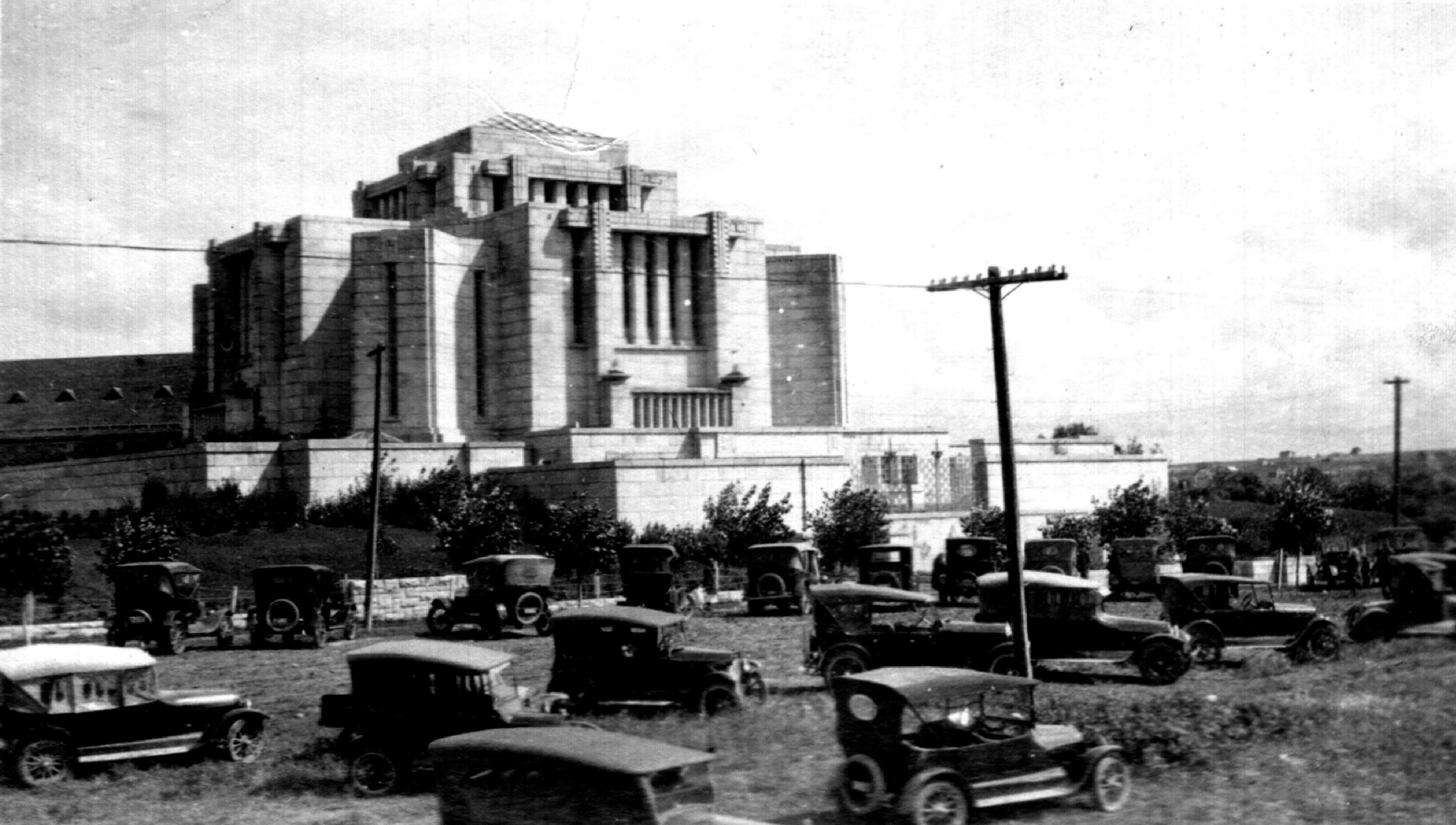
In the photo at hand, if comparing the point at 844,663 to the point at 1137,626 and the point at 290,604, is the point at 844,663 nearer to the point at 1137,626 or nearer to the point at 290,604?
the point at 1137,626

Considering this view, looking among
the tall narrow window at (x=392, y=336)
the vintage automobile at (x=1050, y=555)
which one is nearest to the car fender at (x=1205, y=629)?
the vintage automobile at (x=1050, y=555)

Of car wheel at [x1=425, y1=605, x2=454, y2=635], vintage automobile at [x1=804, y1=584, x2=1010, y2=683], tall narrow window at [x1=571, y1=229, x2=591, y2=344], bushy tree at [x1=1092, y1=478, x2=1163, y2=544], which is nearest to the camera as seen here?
vintage automobile at [x1=804, y1=584, x2=1010, y2=683]

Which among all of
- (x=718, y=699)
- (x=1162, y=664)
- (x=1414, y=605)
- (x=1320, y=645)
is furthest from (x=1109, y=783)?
(x=1414, y=605)

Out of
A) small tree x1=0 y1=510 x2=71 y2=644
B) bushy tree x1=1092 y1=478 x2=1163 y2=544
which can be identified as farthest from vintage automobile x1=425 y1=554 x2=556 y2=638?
bushy tree x1=1092 y1=478 x2=1163 y2=544

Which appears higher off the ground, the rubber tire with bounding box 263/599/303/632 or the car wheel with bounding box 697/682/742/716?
the rubber tire with bounding box 263/599/303/632

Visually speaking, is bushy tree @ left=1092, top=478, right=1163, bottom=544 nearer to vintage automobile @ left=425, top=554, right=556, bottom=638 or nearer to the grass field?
vintage automobile @ left=425, top=554, right=556, bottom=638
